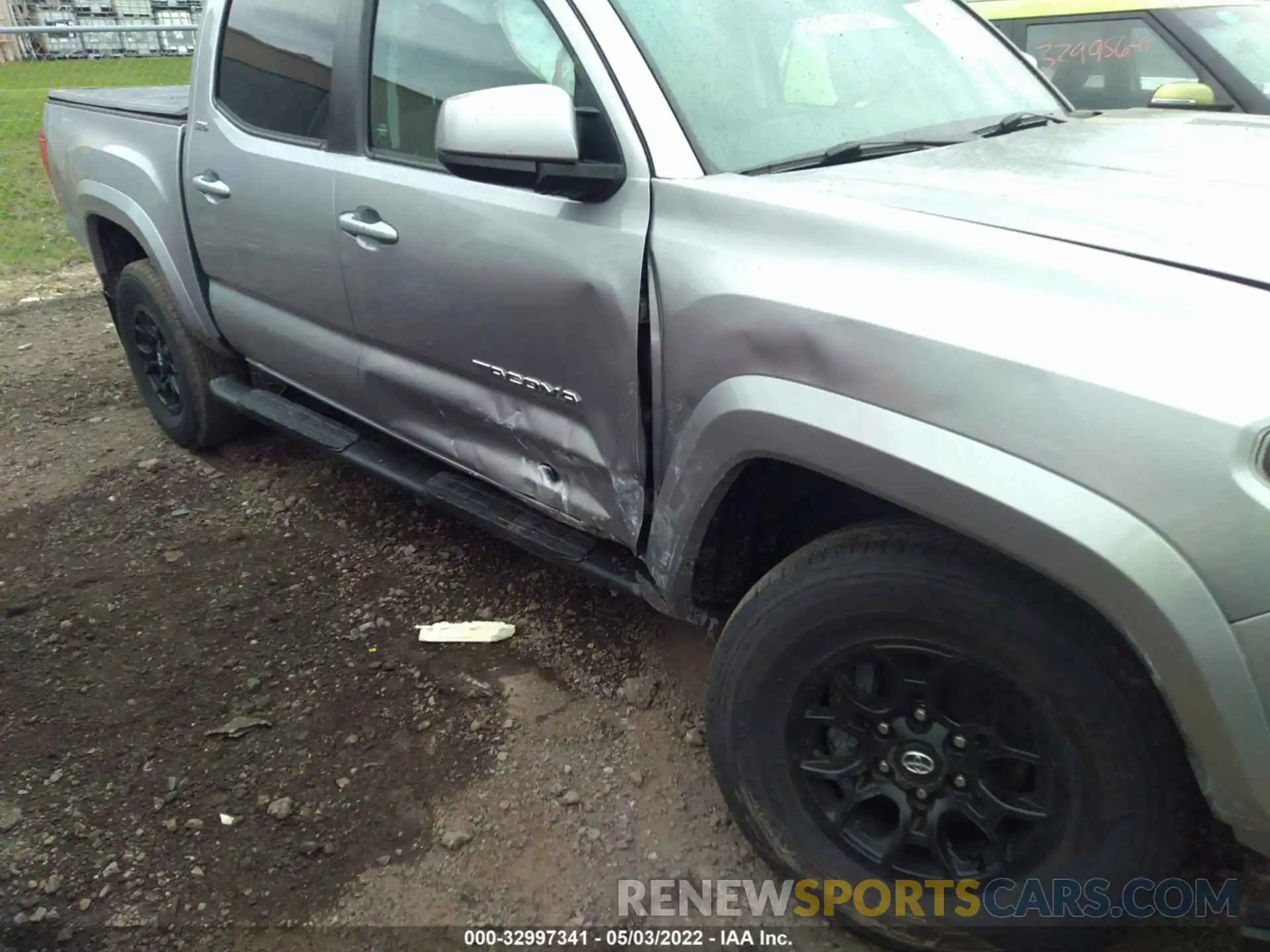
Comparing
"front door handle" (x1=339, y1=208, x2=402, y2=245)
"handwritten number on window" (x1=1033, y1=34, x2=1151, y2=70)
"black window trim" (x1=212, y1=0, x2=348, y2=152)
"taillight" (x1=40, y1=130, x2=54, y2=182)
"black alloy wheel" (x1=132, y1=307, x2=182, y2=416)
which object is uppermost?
"black window trim" (x1=212, y1=0, x2=348, y2=152)

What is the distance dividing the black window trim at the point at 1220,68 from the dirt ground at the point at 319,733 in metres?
3.71

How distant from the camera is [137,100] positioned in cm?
395

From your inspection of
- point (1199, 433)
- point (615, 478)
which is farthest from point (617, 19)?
point (1199, 433)

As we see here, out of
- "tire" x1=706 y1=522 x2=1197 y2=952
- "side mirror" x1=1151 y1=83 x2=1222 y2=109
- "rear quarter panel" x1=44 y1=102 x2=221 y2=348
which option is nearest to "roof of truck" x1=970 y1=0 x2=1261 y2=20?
"side mirror" x1=1151 y1=83 x2=1222 y2=109

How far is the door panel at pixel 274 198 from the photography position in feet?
9.40

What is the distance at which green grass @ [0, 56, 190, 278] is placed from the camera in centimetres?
Result: 769

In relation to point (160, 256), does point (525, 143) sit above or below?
above

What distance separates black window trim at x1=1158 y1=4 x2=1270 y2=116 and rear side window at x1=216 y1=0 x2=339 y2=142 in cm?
393

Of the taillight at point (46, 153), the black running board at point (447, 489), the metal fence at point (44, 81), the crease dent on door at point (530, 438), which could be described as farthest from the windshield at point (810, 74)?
the metal fence at point (44, 81)

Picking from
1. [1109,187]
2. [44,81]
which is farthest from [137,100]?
[44,81]

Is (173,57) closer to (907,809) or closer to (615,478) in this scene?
(615,478)

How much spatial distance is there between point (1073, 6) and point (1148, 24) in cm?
42

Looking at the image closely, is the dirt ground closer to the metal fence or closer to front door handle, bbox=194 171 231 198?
front door handle, bbox=194 171 231 198

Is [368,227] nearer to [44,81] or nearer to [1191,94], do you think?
[1191,94]
